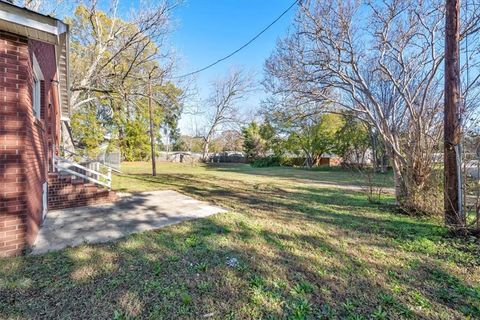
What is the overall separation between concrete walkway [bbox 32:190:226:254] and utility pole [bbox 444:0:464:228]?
16.0 ft

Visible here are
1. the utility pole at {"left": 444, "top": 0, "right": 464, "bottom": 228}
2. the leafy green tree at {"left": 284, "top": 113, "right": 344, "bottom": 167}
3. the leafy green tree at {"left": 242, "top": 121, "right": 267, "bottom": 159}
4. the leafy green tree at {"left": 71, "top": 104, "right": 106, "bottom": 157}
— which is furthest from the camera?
the leafy green tree at {"left": 242, "top": 121, "right": 267, "bottom": 159}

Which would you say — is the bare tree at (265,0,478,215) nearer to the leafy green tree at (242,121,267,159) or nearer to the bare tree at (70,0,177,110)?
the bare tree at (70,0,177,110)

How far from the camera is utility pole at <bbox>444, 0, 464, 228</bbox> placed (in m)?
4.66

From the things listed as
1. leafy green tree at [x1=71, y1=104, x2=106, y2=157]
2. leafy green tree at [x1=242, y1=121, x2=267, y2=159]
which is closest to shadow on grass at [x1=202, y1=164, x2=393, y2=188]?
leafy green tree at [x1=71, y1=104, x2=106, y2=157]

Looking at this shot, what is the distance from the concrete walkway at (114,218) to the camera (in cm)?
414

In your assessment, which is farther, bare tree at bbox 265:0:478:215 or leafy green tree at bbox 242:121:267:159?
leafy green tree at bbox 242:121:267:159

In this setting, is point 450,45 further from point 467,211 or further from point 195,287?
point 195,287

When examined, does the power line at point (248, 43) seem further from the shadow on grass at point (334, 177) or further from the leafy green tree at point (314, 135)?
the leafy green tree at point (314, 135)

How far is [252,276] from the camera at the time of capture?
3.05m

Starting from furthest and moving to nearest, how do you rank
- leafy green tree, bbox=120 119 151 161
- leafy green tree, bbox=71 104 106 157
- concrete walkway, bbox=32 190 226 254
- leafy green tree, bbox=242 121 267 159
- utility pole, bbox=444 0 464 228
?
1. leafy green tree, bbox=242 121 267 159
2. leafy green tree, bbox=120 119 151 161
3. leafy green tree, bbox=71 104 106 157
4. utility pole, bbox=444 0 464 228
5. concrete walkway, bbox=32 190 226 254

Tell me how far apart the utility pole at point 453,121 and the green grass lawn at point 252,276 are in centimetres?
64

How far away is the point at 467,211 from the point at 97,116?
23666mm

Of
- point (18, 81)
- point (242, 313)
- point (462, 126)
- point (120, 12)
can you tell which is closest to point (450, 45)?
point (462, 126)

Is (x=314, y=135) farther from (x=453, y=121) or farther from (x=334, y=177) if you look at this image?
(x=453, y=121)
